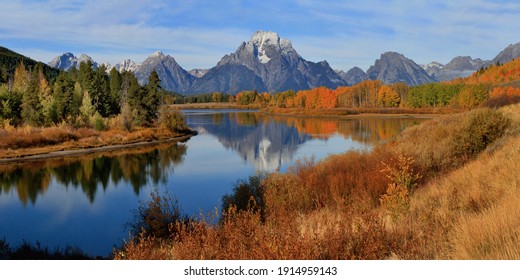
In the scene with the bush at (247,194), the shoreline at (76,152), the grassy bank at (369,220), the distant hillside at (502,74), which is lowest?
the shoreline at (76,152)

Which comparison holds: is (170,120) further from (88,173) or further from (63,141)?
(88,173)

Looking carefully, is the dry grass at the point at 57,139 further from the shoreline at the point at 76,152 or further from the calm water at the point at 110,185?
the calm water at the point at 110,185

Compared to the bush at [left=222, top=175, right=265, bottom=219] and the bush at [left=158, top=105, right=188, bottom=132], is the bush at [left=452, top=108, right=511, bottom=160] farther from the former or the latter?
the bush at [left=158, top=105, right=188, bottom=132]

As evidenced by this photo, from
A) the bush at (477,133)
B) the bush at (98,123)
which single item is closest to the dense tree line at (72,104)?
the bush at (98,123)

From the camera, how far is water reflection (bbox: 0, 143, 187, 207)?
30.2m

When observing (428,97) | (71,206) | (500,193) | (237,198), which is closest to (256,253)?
(500,193)

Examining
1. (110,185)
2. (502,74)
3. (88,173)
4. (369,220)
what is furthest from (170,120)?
(502,74)

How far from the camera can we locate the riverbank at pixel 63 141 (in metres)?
44.3

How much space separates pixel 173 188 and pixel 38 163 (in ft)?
64.9

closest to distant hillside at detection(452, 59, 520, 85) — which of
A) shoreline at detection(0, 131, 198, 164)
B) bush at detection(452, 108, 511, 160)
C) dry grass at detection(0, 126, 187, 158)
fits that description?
shoreline at detection(0, 131, 198, 164)

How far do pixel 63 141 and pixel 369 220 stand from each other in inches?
1992

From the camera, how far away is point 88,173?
36.1m

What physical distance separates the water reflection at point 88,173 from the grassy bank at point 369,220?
49.4ft

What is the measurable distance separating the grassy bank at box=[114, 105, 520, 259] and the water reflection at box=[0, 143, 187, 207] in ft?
49.4
